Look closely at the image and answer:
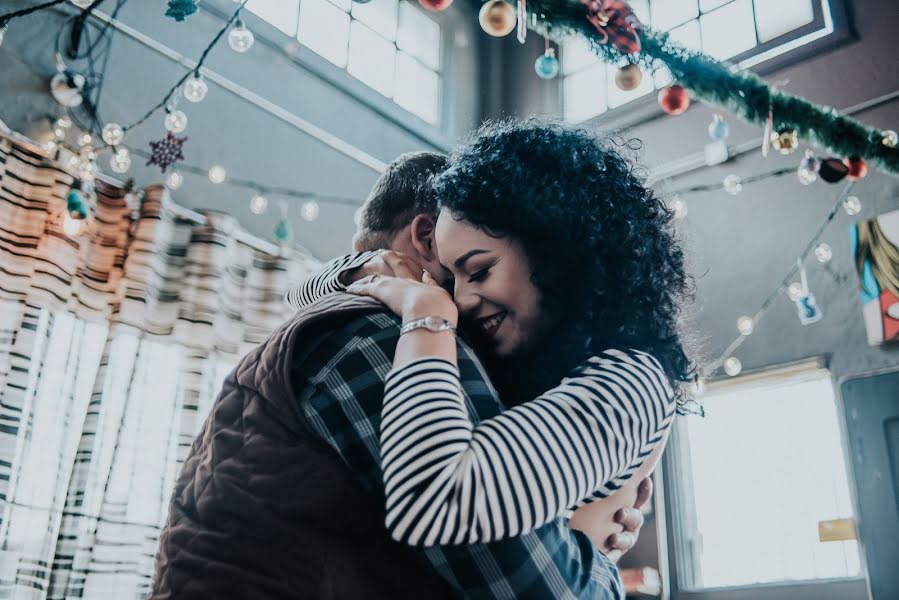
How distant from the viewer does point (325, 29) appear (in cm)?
467

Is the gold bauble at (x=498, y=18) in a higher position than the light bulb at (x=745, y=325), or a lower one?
lower

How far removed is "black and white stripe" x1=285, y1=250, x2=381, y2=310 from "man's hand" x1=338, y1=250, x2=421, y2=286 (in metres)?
0.02

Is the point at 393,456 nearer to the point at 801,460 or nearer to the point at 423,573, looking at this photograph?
the point at 423,573

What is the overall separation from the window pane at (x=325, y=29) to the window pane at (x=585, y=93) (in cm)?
151

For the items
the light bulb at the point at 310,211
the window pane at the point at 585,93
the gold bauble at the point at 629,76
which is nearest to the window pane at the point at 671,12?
the window pane at the point at 585,93

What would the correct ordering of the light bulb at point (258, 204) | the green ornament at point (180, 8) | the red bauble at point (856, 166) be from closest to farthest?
the green ornament at point (180, 8) < the red bauble at point (856, 166) < the light bulb at point (258, 204)

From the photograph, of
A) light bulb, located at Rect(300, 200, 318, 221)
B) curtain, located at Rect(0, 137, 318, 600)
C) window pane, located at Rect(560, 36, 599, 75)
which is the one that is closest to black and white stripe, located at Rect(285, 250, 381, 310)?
curtain, located at Rect(0, 137, 318, 600)

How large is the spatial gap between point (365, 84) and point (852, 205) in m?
2.66

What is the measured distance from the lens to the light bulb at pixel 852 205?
3748 millimetres

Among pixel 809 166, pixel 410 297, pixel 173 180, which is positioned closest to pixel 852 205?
pixel 809 166

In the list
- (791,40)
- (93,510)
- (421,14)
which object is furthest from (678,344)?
(421,14)

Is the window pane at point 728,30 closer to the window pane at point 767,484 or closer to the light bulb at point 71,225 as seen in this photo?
the window pane at point 767,484

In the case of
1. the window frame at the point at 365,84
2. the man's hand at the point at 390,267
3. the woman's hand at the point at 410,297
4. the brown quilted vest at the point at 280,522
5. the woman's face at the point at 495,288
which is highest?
the window frame at the point at 365,84

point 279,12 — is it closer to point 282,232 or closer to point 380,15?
point 380,15
